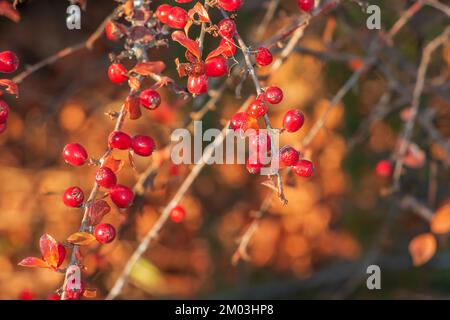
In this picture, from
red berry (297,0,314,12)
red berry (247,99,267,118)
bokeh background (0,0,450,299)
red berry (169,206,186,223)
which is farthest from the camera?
bokeh background (0,0,450,299)

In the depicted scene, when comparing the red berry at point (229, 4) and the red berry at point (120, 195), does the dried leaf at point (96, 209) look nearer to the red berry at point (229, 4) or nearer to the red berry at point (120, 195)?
the red berry at point (120, 195)

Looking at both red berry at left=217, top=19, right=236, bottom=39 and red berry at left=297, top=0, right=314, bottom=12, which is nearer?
red berry at left=217, top=19, right=236, bottom=39

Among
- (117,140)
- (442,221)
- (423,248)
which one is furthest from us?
(423,248)

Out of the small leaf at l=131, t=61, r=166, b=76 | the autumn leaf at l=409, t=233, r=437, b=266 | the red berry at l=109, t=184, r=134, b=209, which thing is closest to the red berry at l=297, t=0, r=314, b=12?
the small leaf at l=131, t=61, r=166, b=76

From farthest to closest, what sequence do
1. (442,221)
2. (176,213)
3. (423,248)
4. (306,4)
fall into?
(423,248), (442,221), (176,213), (306,4)

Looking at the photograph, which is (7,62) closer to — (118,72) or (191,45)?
(118,72)

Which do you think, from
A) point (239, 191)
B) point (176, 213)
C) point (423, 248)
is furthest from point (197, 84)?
point (239, 191)

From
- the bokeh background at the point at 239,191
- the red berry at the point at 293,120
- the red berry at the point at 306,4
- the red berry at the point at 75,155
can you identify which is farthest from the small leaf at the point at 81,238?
the bokeh background at the point at 239,191

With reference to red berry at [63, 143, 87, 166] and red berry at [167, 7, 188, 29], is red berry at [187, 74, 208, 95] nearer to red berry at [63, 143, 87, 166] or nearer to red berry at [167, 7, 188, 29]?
red berry at [167, 7, 188, 29]
